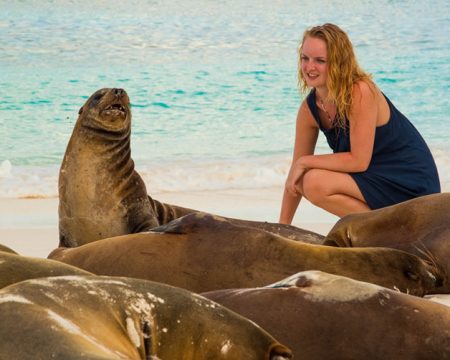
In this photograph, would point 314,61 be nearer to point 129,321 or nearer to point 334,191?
point 334,191

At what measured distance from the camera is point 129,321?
296cm

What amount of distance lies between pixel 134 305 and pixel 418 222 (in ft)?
9.20

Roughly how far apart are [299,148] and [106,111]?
1.39m

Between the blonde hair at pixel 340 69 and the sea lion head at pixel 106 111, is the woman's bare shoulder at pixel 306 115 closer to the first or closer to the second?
the blonde hair at pixel 340 69

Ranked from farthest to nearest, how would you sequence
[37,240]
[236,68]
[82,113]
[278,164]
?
[236,68], [278,164], [37,240], [82,113]

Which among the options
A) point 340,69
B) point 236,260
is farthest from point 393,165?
point 236,260

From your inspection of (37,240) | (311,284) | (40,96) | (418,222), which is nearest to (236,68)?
(40,96)

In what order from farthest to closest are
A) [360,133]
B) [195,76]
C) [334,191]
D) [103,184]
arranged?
1. [195,76]
2. [334,191]
3. [360,133]
4. [103,184]

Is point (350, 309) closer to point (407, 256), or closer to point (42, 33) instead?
point (407, 256)

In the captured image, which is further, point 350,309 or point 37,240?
point 37,240

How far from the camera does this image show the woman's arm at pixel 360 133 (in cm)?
707

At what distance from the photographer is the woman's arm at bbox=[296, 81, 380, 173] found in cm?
707

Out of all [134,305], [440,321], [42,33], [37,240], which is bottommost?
[42,33]

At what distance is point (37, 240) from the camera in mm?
7766
